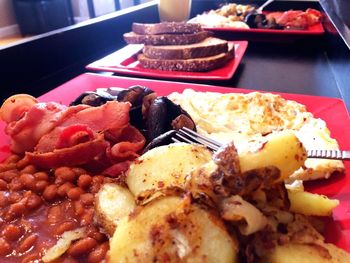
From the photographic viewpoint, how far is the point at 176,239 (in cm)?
79

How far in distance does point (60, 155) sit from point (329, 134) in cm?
112

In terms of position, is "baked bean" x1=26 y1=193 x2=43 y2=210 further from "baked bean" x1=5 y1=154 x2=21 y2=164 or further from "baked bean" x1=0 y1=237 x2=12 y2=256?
"baked bean" x1=5 y1=154 x2=21 y2=164

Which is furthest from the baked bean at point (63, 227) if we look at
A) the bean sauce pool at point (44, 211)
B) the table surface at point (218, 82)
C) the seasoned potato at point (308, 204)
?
the table surface at point (218, 82)

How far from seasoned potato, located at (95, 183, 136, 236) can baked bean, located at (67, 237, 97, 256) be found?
0.21 feet

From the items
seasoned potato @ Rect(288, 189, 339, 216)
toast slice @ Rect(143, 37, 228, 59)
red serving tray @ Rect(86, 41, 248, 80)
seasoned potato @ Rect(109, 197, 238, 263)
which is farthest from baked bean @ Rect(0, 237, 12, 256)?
toast slice @ Rect(143, 37, 228, 59)

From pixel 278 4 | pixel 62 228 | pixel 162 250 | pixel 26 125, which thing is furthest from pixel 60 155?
pixel 278 4

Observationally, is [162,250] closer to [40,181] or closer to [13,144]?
[40,181]

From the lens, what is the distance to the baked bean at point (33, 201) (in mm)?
1280

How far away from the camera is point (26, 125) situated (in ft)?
5.18

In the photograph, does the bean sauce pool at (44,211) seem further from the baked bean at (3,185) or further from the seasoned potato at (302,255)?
the seasoned potato at (302,255)

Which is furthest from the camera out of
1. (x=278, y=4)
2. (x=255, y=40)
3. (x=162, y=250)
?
(x=278, y=4)

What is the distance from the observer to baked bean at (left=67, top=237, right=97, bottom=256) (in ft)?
3.51

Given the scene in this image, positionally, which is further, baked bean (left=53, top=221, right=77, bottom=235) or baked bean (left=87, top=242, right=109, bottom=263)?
baked bean (left=53, top=221, right=77, bottom=235)

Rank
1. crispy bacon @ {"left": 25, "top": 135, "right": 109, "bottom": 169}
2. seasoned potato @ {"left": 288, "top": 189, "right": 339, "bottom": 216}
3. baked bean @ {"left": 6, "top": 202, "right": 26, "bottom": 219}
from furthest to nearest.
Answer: crispy bacon @ {"left": 25, "top": 135, "right": 109, "bottom": 169}
baked bean @ {"left": 6, "top": 202, "right": 26, "bottom": 219}
seasoned potato @ {"left": 288, "top": 189, "right": 339, "bottom": 216}
